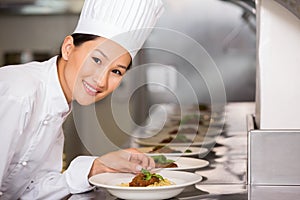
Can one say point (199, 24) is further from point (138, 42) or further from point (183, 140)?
point (138, 42)

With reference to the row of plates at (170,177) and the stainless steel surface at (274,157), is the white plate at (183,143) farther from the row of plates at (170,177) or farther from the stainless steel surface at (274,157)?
the stainless steel surface at (274,157)

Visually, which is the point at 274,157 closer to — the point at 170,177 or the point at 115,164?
the point at 170,177

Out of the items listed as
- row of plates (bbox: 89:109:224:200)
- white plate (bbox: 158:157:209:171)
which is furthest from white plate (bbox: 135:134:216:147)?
white plate (bbox: 158:157:209:171)

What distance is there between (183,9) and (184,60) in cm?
33

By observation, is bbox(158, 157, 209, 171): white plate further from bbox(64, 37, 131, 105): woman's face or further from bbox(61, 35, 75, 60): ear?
bbox(61, 35, 75, 60): ear

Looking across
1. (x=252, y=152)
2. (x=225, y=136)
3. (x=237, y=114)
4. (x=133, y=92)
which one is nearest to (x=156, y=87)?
(x=133, y=92)

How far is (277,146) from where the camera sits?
1086mm

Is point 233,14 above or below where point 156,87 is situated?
above

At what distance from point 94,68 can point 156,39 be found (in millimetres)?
2668

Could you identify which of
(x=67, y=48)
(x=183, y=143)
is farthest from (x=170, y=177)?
(x=183, y=143)

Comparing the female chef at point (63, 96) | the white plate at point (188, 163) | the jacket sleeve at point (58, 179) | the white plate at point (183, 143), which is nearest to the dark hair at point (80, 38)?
the female chef at point (63, 96)

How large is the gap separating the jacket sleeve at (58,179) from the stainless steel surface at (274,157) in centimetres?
30

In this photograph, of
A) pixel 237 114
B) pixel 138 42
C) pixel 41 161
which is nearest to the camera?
Answer: pixel 41 161

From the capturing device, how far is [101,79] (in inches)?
49.3
